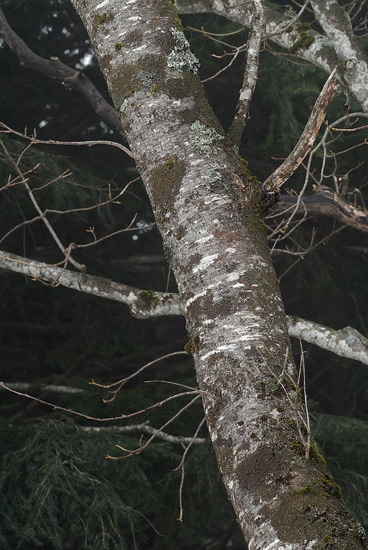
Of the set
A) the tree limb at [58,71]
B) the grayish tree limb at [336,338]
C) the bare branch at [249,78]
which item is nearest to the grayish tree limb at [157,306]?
the grayish tree limb at [336,338]

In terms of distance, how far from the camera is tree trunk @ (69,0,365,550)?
1.21 m

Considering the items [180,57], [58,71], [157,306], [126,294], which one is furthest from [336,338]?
[58,71]

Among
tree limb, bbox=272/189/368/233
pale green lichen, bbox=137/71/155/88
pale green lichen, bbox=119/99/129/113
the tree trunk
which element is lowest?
tree limb, bbox=272/189/368/233

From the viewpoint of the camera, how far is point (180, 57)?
6.24ft

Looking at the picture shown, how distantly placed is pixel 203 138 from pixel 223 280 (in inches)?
17.6

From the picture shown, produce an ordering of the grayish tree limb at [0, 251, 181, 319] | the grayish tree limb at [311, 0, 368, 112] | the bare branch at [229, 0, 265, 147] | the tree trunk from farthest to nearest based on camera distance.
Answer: the grayish tree limb at [311, 0, 368, 112]
the grayish tree limb at [0, 251, 181, 319]
the bare branch at [229, 0, 265, 147]
the tree trunk

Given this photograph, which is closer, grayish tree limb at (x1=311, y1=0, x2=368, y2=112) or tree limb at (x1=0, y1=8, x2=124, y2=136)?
grayish tree limb at (x1=311, y1=0, x2=368, y2=112)

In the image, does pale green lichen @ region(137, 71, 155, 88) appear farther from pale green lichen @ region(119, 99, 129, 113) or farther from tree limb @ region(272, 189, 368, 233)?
tree limb @ region(272, 189, 368, 233)

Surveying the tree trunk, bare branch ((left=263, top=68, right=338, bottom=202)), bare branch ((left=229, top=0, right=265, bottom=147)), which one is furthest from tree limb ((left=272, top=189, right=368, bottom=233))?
the tree trunk

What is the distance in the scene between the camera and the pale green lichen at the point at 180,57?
1.86 metres

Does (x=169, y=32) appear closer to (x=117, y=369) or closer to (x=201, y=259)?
(x=201, y=259)

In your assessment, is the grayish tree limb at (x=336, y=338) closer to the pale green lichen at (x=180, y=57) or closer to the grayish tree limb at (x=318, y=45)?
the grayish tree limb at (x=318, y=45)

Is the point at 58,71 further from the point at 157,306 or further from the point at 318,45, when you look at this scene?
the point at 157,306

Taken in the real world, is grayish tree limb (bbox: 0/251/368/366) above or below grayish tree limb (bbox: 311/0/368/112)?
below
